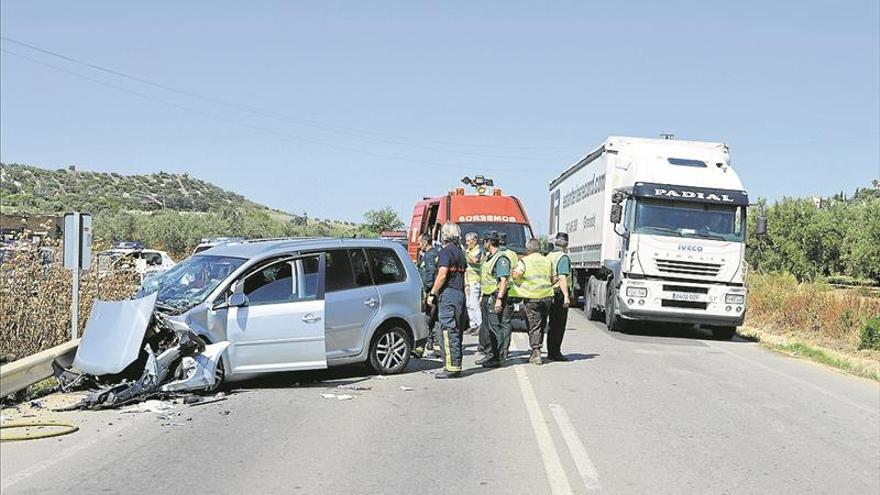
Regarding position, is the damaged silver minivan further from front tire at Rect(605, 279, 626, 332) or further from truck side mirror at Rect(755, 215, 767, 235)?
truck side mirror at Rect(755, 215, 767, 235)

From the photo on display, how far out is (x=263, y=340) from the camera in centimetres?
1029

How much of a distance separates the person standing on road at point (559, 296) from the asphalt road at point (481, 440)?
1.18 metres

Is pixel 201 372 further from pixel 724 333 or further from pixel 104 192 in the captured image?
pixel 104 192

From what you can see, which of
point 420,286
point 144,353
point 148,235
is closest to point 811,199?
point 148,235

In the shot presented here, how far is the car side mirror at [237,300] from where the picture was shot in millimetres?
10133

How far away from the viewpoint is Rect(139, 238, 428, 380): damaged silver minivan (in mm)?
10141

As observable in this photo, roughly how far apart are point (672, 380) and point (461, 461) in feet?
19.7

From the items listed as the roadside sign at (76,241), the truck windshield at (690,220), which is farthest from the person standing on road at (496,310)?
the truck windshield at (690,220)

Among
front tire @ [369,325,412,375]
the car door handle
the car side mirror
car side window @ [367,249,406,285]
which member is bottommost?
front tire @ [369,325,412,375]

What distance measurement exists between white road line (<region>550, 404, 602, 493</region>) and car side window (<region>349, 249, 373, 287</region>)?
2935mm

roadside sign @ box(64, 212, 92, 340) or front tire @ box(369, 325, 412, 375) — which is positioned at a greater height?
roadside sign @ box(64, 212, 92, 340)

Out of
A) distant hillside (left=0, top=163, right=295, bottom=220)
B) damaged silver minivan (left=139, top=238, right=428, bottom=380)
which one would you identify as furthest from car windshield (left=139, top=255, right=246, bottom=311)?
distant hillside (left=0, top=163, right=295, bottom=220)

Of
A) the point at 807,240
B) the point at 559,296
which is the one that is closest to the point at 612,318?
the point at 559,296

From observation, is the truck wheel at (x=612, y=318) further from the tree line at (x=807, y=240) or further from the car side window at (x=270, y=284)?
the tree line at (x=807, y=240)
